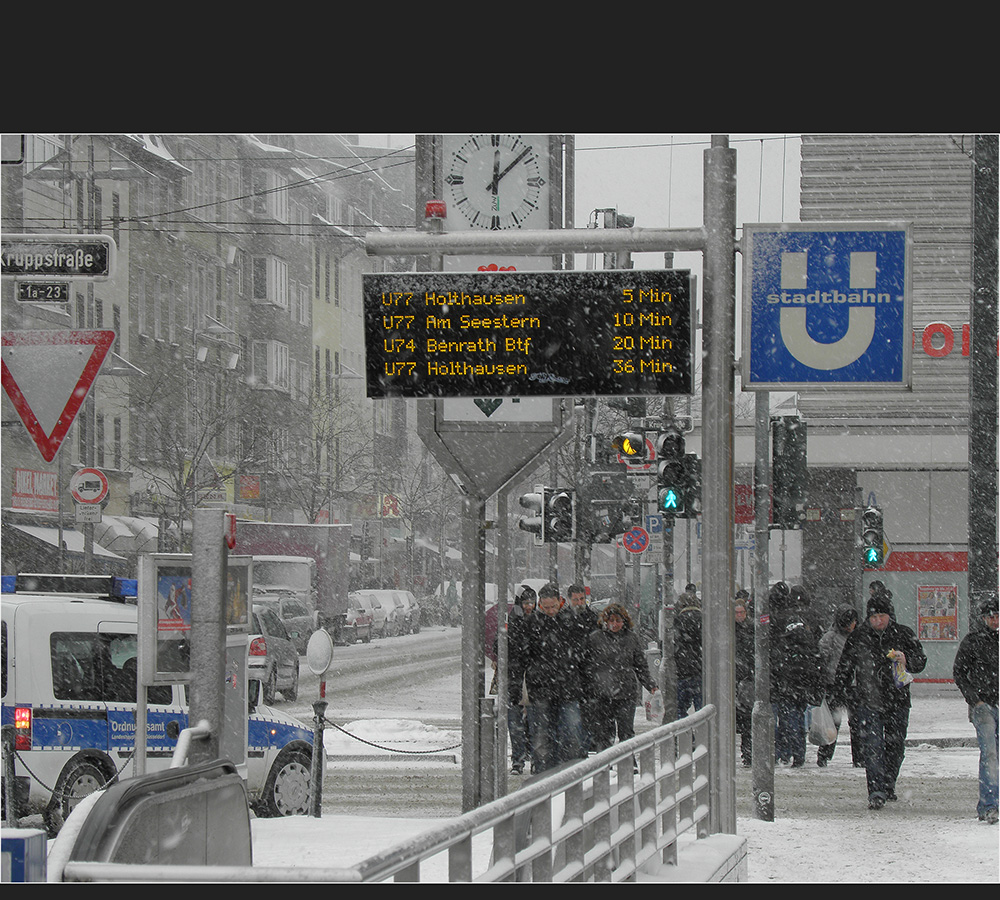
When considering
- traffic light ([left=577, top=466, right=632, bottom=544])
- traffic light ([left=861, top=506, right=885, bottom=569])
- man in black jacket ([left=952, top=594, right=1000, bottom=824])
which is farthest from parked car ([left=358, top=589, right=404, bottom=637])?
man in black jacket ([left=952, top=594, right=1000, bottom=824])

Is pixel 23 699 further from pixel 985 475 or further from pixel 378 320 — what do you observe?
pixel 985 475

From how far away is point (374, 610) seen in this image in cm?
4588

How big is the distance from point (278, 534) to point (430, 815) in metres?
28.5

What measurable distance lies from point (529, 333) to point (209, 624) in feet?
8.91

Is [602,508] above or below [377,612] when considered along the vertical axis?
above

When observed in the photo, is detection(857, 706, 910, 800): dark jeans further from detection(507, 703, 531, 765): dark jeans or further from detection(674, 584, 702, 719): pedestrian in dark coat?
detection(507, 703, 531, 765): dark jeans

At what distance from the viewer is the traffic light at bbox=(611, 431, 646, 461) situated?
830 inches

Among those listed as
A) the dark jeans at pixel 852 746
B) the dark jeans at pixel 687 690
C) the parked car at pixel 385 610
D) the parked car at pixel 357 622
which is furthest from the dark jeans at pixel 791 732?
the parked car at pixel 385 610

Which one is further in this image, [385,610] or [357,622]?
[385,610]

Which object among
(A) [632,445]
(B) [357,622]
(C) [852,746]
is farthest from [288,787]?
(B) [357,622]

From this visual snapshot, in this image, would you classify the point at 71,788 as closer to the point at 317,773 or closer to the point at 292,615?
the point at 317,773

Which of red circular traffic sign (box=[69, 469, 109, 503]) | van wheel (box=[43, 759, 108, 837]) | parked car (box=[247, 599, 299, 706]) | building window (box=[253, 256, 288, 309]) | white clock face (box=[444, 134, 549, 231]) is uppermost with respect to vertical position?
building window (box=[253, 256, 288, 309])

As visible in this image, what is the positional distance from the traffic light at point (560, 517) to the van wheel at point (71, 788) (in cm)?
1013

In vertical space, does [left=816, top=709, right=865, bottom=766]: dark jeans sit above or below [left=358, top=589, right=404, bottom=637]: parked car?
above
